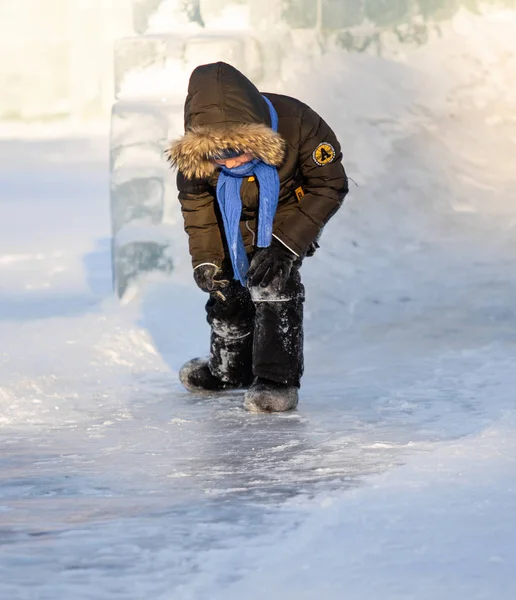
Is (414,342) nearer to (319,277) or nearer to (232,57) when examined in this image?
(319,277)

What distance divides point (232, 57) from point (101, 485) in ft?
8.70

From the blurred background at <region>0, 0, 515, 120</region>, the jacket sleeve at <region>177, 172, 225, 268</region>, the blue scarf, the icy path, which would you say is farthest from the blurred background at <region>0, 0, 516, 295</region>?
the blue scarf

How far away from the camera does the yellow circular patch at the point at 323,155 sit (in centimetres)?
373

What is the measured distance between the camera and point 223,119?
348 cm

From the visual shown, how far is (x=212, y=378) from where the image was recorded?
4.13 meters

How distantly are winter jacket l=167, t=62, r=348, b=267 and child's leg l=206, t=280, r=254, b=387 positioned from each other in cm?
17

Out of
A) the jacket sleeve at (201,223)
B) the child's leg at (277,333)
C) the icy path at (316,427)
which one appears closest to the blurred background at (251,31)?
the icy path at (316,427)

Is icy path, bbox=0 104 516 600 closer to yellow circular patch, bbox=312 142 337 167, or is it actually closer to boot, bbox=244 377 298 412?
boot, bbox=244 377 298 412

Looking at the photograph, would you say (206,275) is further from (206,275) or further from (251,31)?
(251,31)

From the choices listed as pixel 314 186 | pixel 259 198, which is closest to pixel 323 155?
pixel 314 186

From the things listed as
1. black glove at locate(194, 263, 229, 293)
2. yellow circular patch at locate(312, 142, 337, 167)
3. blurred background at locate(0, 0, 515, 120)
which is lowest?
black glove at locate(194, 263, 229, 293)

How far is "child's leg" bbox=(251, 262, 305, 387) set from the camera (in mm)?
3783

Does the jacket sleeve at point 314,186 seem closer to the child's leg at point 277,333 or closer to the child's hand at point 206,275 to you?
the child's leg at point 277,333

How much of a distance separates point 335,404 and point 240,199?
71 centimetres
